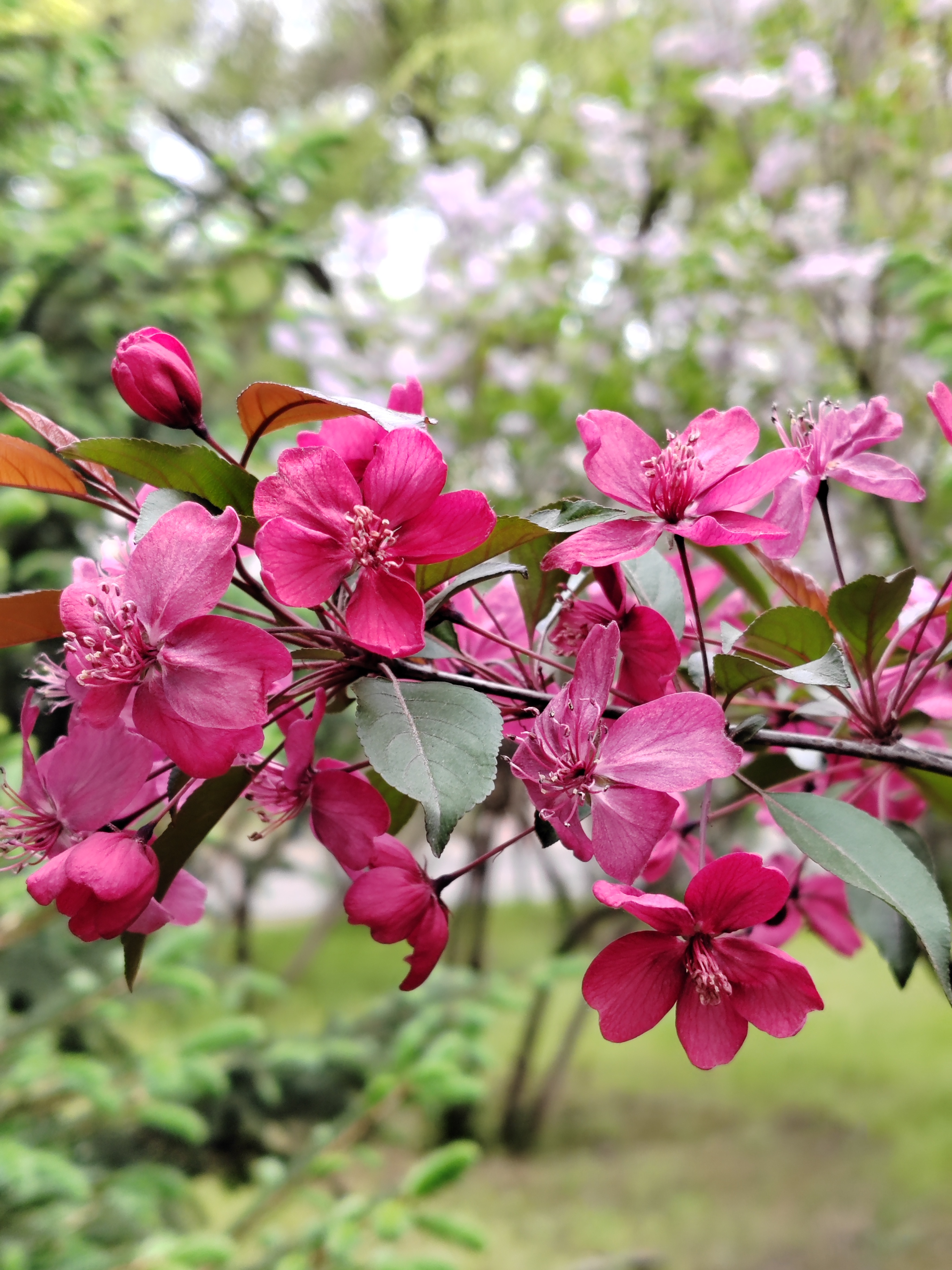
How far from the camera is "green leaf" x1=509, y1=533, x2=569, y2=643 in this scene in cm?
42

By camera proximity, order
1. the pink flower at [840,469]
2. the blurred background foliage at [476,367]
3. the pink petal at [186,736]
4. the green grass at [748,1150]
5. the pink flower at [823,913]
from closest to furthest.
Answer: the pink petal at [186,736]
the pink flower at [840,469]
the pink flower at [823,913]
the blurred background foliage at [476,367]
the green grass at [748,1150]

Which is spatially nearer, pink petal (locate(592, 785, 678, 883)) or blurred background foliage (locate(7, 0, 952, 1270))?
pink petal (locate(592, 785, 678, 883))

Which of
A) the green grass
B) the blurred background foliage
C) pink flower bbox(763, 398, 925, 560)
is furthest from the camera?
the green grass

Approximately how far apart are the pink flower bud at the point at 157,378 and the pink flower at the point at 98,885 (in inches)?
6.7

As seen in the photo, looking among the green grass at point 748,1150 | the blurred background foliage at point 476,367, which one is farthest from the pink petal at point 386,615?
the green grass at point 748,1150

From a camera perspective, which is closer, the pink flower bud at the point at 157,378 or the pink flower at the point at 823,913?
the pink flower bud at the point at 157,378

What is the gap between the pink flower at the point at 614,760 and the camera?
1.11 ft

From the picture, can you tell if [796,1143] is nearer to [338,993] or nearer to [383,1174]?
[383,1174]

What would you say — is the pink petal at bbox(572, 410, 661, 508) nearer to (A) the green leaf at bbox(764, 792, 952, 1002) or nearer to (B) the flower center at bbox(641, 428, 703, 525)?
(B) the flower center at bbox(641, 428, 703, 525)

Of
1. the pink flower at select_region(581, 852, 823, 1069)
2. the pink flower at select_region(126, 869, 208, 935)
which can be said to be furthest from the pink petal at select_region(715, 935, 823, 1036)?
the pink flower at select_region(126, 869, 208, 935)

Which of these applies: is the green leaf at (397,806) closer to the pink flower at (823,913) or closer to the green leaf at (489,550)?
the green leaf at (489,550)

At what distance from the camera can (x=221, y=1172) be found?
199 centimetres

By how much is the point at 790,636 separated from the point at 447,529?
0.52ft

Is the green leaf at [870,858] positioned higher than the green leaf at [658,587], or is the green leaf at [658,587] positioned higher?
the green leaf at [658,587]
